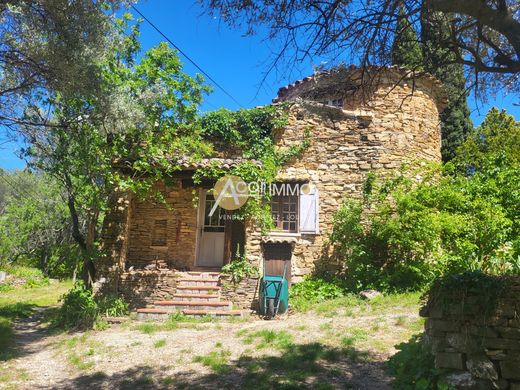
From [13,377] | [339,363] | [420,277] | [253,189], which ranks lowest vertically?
[13,377]

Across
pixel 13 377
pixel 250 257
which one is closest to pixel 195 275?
pixel 250 257

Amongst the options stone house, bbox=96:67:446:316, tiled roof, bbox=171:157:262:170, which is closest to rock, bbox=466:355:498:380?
stone house, bbox=96:67:446:316

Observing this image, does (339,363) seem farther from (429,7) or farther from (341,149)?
(341,149)

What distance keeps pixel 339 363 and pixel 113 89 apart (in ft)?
20.5

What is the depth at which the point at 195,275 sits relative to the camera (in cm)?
995

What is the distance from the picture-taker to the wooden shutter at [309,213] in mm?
10273

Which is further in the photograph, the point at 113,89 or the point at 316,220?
the point at 316,220

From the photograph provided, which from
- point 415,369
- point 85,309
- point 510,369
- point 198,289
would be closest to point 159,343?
point 85,309

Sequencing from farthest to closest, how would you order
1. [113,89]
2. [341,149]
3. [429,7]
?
1. [341,149]
2. [113,89]
3. [429,7]

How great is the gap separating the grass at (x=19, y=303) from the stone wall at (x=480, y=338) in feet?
20.0

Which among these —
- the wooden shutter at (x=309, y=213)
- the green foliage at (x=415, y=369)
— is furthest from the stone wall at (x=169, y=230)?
the green foliage at (x=415, y=369)

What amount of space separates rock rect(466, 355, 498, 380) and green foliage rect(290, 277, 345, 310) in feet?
16.6

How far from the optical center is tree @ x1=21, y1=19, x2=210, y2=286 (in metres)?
8.32

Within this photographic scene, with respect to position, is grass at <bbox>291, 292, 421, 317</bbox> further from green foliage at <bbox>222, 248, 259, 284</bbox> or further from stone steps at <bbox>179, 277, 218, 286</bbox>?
stone steps at <bbox>179, 277, 218, 286</bbox>
